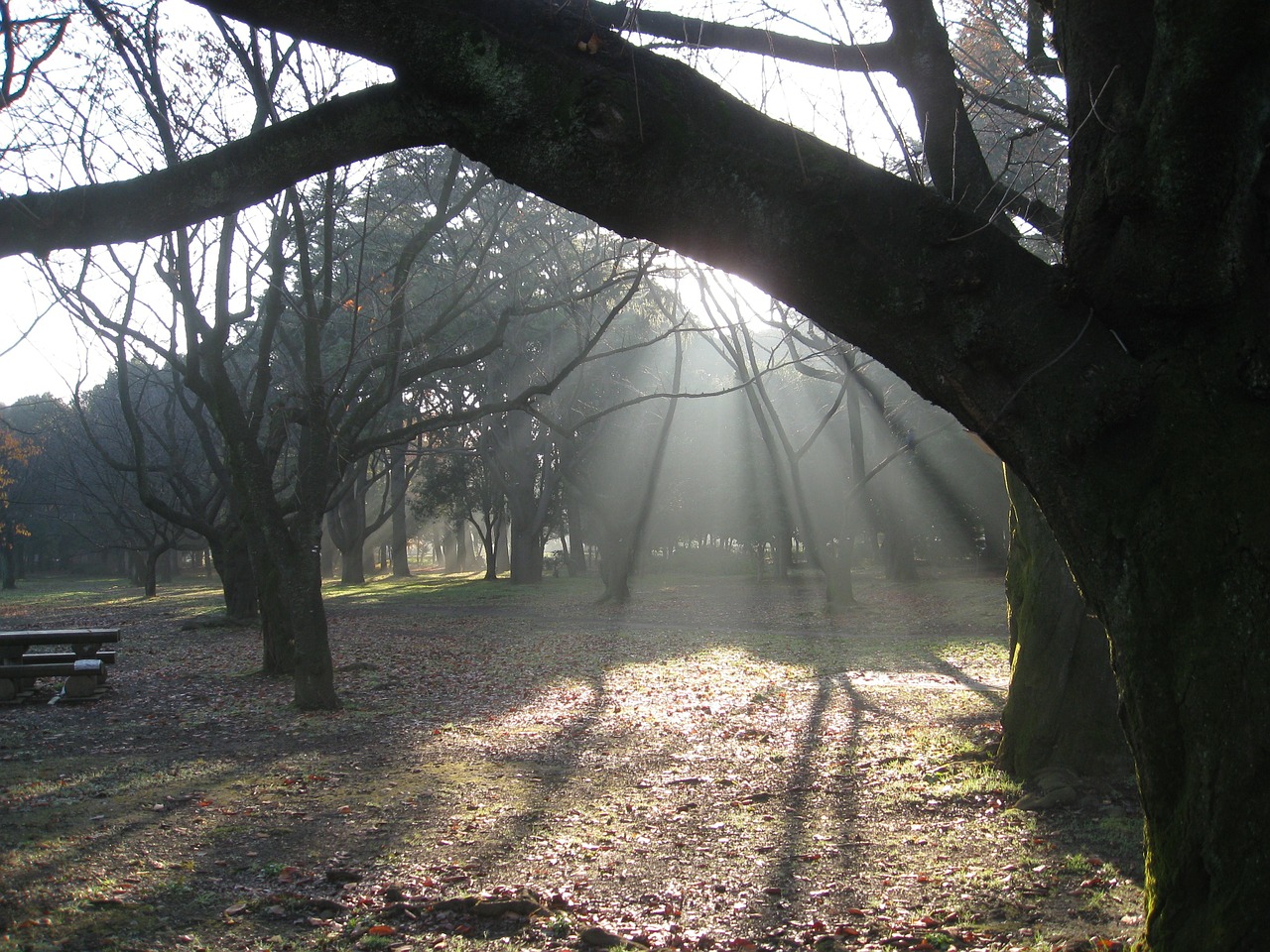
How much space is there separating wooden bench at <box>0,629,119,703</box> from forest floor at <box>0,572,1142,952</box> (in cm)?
26

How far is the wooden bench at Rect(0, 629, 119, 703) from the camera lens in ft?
36.7

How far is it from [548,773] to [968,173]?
4.98 m

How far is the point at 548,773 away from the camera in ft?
24.4

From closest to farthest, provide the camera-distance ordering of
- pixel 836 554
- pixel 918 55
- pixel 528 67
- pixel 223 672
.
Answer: pixel 528 67, pixel 918 55, pixel 223 672, pixel 836 554

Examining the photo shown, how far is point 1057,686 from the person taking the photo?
6805 millimetres

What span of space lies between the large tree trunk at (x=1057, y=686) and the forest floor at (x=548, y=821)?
324 mm

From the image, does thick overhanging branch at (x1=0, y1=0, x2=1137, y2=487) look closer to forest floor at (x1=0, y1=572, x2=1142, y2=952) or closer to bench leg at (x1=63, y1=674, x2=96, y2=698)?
forest floor at (x1=0, y1=572, x2=1142, y2=952)

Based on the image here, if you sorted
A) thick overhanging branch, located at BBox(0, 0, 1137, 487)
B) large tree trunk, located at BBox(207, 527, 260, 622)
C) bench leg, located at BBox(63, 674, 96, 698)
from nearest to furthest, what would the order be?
thick overhanging branch, located at BBox(0, 0, 1137, 487) → bench leg, located at BBox(63, 674, 96, 698) → large tree trunk, located at BBox(207, 527, 260, 622)

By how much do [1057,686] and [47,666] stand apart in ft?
34.2

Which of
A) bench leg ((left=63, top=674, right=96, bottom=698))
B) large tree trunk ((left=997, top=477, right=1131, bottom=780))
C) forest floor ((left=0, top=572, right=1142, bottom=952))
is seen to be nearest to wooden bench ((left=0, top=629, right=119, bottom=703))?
bench leg ((left=63, top=674, right=96, bottom=698))

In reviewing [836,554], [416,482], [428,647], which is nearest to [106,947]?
[428,647]

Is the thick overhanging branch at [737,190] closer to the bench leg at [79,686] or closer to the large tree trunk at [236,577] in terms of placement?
the bench leg at [79,686]

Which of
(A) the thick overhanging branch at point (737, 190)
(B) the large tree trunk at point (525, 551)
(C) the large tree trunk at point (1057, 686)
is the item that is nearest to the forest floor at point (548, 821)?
(C) the large tree trunk at point (1057, 686)

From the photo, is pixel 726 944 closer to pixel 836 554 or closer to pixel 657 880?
pixel 657 880
